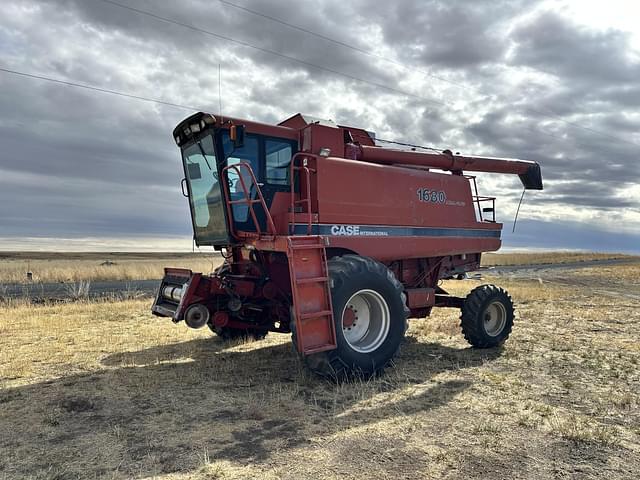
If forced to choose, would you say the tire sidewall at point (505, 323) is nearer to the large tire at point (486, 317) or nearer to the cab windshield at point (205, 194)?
the large tire at point (486, 317)

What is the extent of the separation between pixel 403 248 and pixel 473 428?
3.42 meters

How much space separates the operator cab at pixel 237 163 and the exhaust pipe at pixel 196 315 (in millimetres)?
1013

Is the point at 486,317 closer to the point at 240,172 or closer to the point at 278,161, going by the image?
the point at 278,161

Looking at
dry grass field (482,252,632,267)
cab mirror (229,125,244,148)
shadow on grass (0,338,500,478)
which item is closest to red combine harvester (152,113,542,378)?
cab mirror (229,125,244,148)

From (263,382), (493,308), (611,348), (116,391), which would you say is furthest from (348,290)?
(611,348)

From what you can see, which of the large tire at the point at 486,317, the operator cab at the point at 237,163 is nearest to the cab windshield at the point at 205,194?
the operator cab at the point at 237,163

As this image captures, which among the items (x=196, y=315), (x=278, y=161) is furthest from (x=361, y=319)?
(x=278, y=161)

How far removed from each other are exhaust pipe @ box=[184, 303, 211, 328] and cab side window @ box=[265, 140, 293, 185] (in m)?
2.05

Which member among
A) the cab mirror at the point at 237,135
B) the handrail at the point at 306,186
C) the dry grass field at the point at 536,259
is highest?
the cab mirror at the point at 237,135

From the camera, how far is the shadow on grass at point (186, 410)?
390 cm

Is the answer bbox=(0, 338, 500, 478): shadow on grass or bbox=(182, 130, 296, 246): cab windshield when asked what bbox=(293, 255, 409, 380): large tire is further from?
bbox=(182, 130, 296, 246): cab windshield

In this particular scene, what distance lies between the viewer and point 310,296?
5707mm

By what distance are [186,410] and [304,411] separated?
1.24 meters

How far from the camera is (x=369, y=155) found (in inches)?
301
